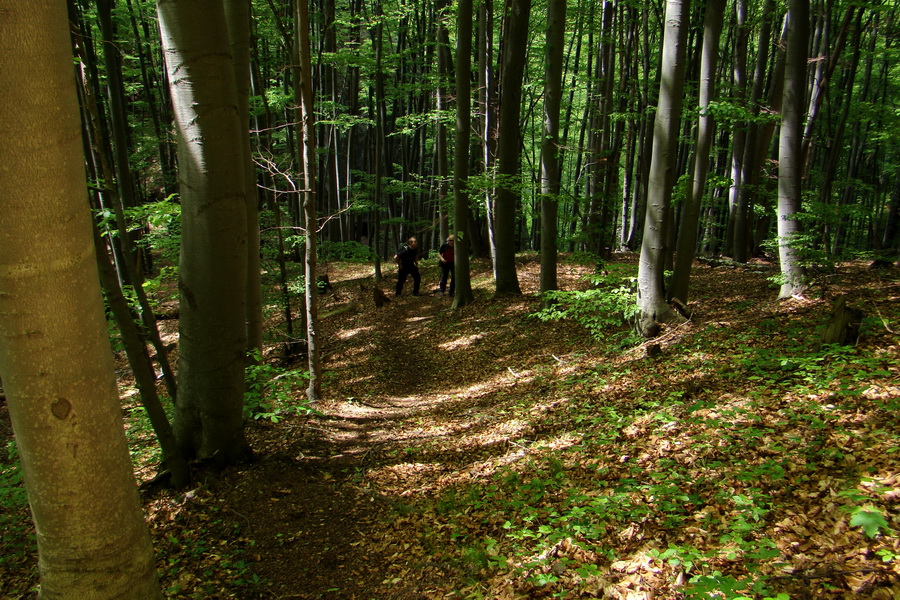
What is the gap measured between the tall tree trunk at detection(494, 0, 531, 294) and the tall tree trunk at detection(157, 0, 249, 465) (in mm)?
6724

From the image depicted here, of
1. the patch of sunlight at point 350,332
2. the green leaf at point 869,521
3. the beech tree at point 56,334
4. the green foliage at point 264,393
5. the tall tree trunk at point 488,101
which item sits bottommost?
the patch of sunlight at point 350,332

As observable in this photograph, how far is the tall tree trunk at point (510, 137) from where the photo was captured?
10695mm

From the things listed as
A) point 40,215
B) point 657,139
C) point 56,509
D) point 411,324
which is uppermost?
point 657,139

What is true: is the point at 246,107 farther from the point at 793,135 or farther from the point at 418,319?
the point at 793,135

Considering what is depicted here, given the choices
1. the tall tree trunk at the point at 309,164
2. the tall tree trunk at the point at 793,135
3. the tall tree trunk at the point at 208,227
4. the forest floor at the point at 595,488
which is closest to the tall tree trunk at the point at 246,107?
the tall tree trunk at the point at 309,164

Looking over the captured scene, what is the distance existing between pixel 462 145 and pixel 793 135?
20.0 ft

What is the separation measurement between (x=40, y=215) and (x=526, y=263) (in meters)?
14.8

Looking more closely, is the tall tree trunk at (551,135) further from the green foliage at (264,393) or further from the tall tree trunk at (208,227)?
the tall tree trunk at (208,227)

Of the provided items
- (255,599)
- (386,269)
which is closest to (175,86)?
(255,599)

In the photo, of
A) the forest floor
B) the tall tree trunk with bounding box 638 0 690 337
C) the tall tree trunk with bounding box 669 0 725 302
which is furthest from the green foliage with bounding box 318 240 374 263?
the tall tree trunk with bounding box 669 0 725 302

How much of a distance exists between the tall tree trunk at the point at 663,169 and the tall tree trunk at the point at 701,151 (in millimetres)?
765

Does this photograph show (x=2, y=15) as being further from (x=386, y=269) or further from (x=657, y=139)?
(x=386, y=269)

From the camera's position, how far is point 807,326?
6.42 metres

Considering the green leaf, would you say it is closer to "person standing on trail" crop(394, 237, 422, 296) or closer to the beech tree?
the beech tree
